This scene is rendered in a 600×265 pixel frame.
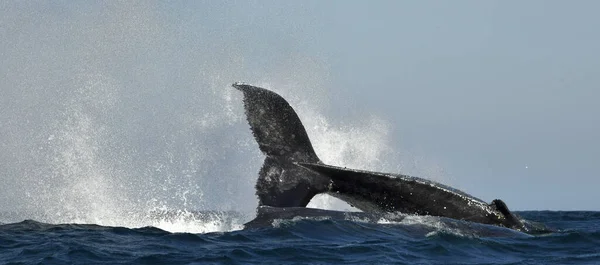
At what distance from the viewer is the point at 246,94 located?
53.6ft

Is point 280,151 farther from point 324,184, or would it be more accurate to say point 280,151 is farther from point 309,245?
point 309,245

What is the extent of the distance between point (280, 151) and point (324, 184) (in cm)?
110

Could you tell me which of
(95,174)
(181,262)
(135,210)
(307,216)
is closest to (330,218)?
(307,216)

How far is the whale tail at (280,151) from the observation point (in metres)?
16.4

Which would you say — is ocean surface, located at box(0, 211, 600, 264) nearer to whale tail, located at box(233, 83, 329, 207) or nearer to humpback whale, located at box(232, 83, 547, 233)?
humpback whale, located at box(232, 83, 547, 233)

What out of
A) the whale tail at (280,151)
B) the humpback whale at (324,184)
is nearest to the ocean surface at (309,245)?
the humpback whale at (324,184)

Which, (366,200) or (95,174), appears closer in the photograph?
(366,200)

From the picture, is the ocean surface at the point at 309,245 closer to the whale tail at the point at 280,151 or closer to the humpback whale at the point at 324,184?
the humpback whale at the point at 324,184

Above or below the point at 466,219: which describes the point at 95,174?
above

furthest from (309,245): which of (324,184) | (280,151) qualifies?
(280,151)

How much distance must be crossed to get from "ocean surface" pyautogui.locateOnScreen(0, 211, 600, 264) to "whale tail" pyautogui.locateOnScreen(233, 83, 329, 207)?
911 millimetres

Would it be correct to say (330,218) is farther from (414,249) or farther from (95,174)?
(95,174)

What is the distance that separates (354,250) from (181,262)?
2.80 m

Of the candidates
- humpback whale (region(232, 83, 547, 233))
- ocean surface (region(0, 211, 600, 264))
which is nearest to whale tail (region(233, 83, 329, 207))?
humpback whale (region(232, 83, 547, 233))
